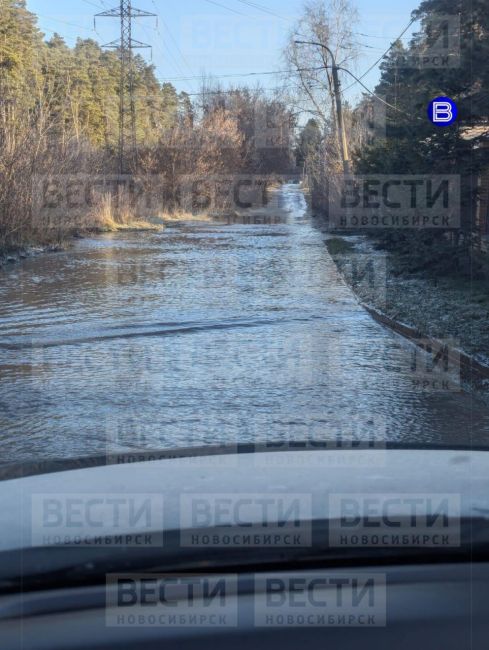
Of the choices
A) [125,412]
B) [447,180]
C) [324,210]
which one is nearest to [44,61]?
[324,210]

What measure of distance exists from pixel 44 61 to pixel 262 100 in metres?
18.5

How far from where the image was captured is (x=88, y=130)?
6381cm

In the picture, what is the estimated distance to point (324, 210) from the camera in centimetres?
4031

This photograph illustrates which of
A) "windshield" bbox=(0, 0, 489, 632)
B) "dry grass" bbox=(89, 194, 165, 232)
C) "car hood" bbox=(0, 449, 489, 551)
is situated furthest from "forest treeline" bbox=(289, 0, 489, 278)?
"dry grass" bbox=(89, 194, 165, 232)

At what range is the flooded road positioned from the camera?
652cm

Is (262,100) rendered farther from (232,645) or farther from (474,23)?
(232,645)

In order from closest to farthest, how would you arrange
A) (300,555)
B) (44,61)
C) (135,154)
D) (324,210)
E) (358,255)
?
1. (300,555)
2. (358,255)
3. (324,210)
4. (135,154)
5. (44,61)

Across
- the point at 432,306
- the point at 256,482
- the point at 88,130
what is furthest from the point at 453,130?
the point at 88,130

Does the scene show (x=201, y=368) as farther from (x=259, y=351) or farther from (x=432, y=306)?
(x=432, y=306)

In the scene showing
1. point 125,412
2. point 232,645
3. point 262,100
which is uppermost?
point 262,100

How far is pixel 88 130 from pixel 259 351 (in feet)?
188

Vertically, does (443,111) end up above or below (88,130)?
below

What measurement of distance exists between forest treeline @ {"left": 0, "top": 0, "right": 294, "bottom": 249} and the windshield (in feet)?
0.68

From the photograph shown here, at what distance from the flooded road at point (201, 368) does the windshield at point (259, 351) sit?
0.04m
